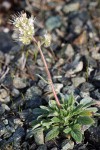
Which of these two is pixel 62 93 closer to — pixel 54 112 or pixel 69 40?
pixel 54 112

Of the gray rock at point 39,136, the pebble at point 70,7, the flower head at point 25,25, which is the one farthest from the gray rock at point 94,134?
the pebble at point 70,7

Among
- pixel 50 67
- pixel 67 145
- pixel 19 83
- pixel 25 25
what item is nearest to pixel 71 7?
pixel 50 67

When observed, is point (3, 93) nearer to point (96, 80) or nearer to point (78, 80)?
point (78, 80)

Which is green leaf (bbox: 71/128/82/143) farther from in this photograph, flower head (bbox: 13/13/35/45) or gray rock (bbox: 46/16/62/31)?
gray rock (bbox: 46/16/62/31)

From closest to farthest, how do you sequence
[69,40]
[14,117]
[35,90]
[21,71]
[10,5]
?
[14,117] → [35,90] → [21,71] → [69,40] → [10,5]

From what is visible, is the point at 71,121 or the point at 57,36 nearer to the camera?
the point at 71,121

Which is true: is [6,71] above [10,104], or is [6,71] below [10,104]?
above

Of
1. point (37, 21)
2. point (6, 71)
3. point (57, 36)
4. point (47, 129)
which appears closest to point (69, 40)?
point (57, 36)
